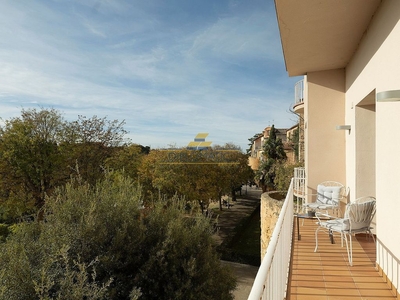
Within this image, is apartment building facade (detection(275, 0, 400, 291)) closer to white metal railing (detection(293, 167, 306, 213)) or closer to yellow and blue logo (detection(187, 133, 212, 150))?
white metal railing (detection(293, 167, 306, 213))

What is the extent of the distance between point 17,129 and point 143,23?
9385 mm

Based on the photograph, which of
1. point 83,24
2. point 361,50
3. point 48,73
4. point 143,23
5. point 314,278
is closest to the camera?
point 314,278

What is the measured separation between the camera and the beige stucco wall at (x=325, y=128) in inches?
297

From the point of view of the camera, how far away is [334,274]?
146 inches

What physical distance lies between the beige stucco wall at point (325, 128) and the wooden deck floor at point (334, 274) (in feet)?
9.12

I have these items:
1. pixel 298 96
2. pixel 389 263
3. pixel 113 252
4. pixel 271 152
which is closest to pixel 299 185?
pixel 298 96

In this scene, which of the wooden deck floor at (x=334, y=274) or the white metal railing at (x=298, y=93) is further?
the white metal railing at (x=298, y=93)

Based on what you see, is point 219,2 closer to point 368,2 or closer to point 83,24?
point 83,24

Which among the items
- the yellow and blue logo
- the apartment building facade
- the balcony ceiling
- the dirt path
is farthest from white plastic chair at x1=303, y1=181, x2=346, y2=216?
the yellow and blue logo

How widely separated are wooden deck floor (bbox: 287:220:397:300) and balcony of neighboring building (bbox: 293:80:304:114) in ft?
21.7

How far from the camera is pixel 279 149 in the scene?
28.8 m

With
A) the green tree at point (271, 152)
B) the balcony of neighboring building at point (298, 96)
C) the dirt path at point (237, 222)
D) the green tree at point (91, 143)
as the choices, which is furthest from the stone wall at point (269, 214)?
the green tree at point (271, 152)

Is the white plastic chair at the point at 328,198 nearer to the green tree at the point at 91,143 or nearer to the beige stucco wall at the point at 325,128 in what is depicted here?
the beige stucco wall at the point at 325,128

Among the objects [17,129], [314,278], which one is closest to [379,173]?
[314,278]
